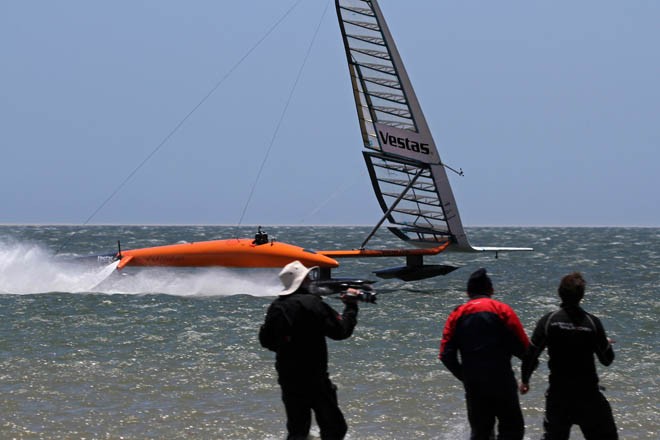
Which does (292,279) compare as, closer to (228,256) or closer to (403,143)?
(228,256)

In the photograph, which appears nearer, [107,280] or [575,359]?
[575,359]

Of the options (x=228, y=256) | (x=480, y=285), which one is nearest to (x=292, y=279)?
(x=480, y=285)

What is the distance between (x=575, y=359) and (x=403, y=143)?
666 inches

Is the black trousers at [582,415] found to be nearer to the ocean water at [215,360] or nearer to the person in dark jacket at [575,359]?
the person in dark jacket at [575,359]

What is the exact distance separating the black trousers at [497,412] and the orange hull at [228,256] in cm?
1457

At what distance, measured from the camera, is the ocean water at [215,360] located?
30.5ft

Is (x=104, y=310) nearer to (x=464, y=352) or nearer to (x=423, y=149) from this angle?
(x=423, y=149)

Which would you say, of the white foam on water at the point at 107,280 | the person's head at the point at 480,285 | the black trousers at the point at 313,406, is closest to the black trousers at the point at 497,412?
the person's head at the point at 480,285

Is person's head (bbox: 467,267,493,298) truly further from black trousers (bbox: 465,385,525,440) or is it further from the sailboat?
the sailboat

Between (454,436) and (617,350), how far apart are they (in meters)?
5.52

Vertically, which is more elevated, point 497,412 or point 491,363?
point 491,363

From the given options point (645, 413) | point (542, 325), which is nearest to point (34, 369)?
point (645, 413)

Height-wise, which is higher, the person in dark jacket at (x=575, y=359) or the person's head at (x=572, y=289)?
the person's head at (x=572, y=289)

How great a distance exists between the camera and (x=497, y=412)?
19.9ft
